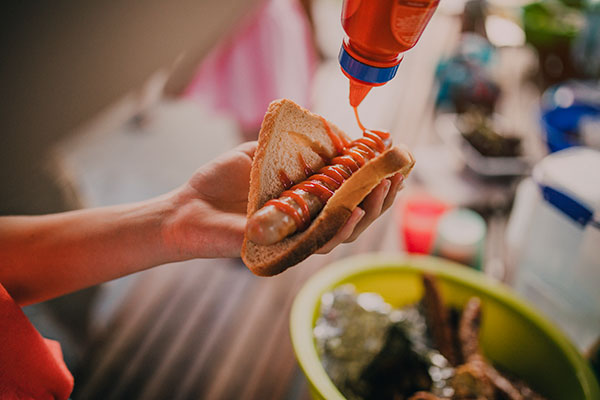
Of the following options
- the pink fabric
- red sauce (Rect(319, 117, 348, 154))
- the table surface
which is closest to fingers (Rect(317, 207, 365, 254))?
red sauce (Rect(319, 117, 348, 154))

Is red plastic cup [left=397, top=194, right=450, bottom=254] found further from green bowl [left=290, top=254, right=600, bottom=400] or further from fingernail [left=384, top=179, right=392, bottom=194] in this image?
fingernail [left=384, top=179, right=392, bottom=194]

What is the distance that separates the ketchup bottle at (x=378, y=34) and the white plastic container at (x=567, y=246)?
0.98m

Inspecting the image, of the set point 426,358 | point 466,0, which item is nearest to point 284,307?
point 426,358

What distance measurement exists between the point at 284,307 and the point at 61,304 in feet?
3.62

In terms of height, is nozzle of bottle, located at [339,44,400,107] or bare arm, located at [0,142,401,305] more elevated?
nozzle of bottle, located at [339,44,400,107]

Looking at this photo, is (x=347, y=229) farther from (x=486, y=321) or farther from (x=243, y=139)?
(x=243, y=139)

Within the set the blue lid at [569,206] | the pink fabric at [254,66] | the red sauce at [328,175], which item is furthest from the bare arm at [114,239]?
the pink fabric at [254,66]

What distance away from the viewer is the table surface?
1596 mm

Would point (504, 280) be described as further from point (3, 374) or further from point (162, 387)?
point (3, 374)

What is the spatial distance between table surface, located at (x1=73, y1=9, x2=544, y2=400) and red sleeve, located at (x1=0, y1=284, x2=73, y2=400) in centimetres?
67

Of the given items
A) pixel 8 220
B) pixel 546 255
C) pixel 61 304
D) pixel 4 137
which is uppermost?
pixel 4 137

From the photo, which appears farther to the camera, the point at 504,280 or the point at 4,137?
the point at 504,280

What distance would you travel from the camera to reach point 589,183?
1.42 meters

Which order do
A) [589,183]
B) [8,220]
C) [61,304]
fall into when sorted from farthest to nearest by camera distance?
[61,304], [589,183], [8,220]
